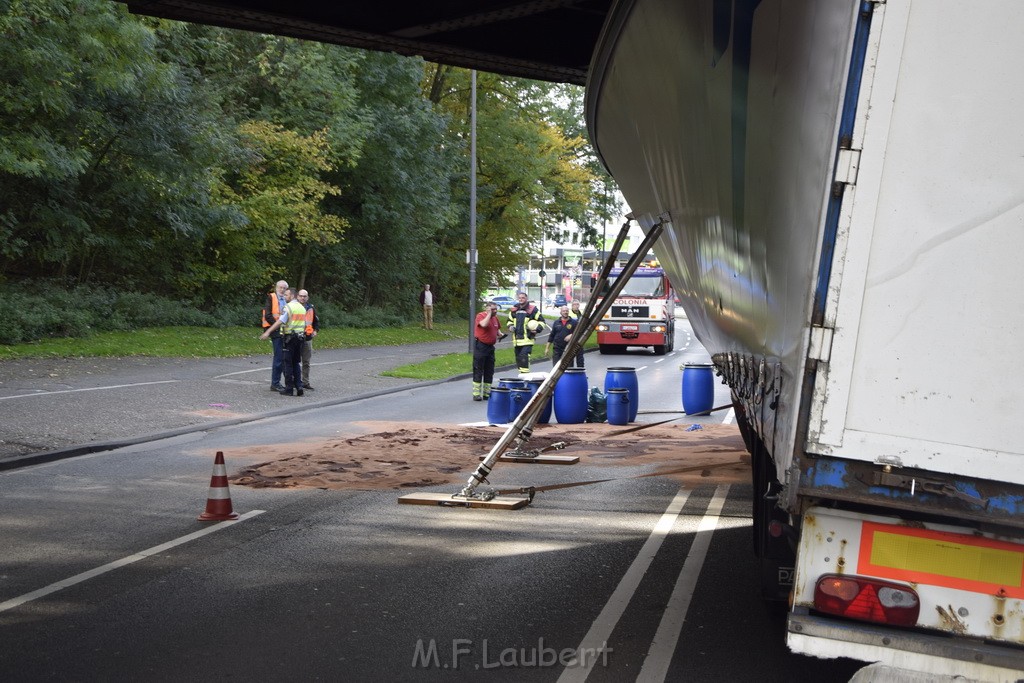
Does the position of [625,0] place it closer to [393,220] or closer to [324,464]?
[324,464]

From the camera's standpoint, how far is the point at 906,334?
353 centimetres

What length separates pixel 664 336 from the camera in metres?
38.1

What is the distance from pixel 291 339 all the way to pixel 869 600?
17.1m

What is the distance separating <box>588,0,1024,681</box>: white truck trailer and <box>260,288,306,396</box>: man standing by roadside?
54.6ft

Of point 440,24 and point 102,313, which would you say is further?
point 102,313

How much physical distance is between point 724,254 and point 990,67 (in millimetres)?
2640

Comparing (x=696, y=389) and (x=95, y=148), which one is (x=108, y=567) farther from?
(x=95, y=148)

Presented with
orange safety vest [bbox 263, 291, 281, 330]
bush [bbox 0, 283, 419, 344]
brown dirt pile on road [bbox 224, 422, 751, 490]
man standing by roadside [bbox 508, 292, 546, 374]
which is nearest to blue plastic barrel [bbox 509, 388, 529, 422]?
brown dirt pile on road [bbox 224, 422, 751, 490]

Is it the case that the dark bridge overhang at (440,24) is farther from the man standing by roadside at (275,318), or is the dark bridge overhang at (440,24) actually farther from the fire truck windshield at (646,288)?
the fire truck windshield at (646,288)

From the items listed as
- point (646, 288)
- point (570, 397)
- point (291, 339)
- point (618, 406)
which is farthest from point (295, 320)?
point (646, 288)

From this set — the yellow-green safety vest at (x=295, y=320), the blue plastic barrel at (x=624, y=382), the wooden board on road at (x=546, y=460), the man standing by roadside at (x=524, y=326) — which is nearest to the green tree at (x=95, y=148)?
the yellow-green safety vest at (x=295, y=320)

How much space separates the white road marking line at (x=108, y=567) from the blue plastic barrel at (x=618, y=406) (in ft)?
25.7

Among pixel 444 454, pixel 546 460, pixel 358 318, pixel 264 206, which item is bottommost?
pixel 358 318

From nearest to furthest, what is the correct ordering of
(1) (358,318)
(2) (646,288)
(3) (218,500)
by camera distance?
(3) (218,500)
(2) (646,288)
(1) (358,318)
